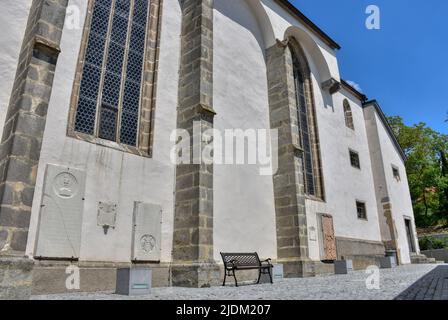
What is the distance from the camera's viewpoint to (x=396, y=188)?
1875 cm

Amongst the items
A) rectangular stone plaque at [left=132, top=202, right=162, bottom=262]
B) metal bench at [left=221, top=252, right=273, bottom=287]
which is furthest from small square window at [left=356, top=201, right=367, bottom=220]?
rectangular stone plaque at [left=132, top=202, right=162, bottom=262]

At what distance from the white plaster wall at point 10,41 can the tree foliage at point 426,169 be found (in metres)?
31.4

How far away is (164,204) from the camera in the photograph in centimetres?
784

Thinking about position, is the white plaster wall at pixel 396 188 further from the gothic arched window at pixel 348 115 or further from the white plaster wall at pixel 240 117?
the white plaster wall at pixel 240 117

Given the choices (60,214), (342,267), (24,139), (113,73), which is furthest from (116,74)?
(342,267)

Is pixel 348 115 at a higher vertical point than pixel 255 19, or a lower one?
lower

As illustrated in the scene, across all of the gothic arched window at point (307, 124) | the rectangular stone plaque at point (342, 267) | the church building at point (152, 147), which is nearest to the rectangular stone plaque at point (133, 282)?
the church building at point (152, 147)

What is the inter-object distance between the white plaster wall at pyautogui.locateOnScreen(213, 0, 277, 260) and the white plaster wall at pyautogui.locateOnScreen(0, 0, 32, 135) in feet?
16.2

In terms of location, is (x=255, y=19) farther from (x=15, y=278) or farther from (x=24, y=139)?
(x=15, y=278)

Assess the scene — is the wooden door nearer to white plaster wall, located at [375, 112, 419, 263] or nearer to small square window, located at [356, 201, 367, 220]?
small square window, located at [356, 201, 367, 220]

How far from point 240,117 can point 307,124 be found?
15.6 ft

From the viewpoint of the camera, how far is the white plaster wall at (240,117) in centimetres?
915

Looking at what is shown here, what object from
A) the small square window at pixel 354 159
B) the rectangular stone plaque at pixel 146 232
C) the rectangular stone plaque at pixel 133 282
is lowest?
the rectangular stone plaque at pixel 133 282
